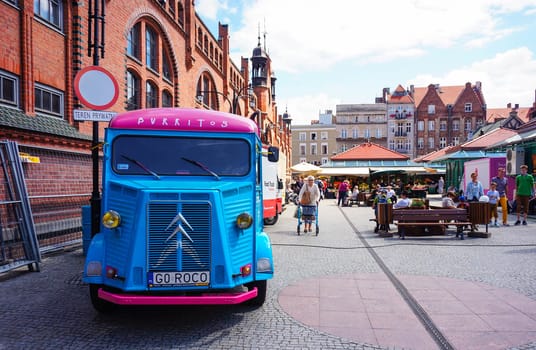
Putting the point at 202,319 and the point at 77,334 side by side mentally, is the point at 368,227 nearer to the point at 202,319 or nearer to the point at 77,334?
the point at 202,319

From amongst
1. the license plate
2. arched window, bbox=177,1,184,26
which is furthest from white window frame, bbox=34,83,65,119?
arched window, bbox=177,1,184,26

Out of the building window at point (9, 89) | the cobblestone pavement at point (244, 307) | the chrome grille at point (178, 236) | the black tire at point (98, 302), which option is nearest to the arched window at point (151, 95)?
the building window at point (9, 89)

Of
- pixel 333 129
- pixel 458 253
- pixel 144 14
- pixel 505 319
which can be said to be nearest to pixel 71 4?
pixel 144 14

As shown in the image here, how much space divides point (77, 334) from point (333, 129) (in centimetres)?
8204

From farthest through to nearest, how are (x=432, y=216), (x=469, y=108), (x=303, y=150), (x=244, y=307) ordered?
(x=303, y=150)
(x=469, y=108)
(x=432, y=216)
(x=244, y=307)

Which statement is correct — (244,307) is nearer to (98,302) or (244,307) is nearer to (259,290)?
(259,290)

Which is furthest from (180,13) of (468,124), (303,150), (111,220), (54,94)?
(303,150)

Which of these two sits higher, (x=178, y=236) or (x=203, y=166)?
(x=203, y=166)

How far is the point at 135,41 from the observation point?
17750 mm

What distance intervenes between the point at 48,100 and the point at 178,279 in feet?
32.4

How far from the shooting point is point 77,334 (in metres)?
4.26

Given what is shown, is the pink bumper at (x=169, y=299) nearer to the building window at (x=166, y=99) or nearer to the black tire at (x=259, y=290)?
the black tire at (x=259, y=290)

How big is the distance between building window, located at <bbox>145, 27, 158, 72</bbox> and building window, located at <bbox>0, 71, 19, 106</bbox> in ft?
29.2

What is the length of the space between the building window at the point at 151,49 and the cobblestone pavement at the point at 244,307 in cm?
1290
